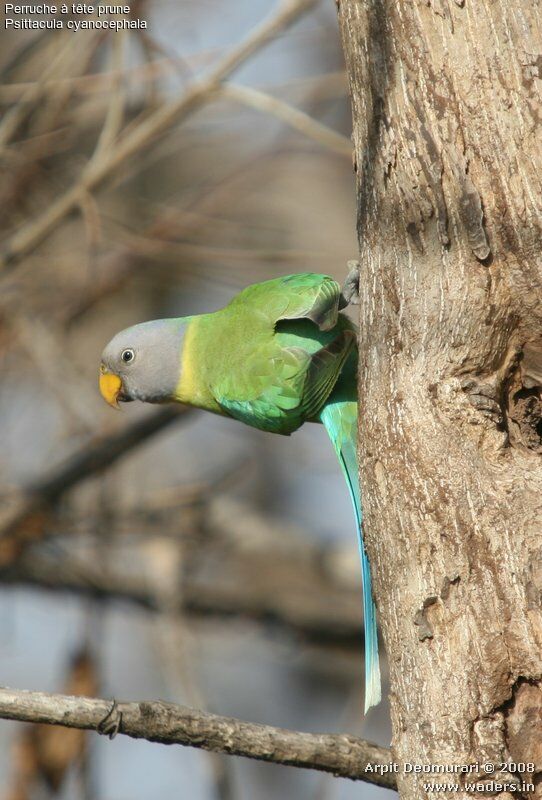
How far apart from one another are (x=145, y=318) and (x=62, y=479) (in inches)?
101

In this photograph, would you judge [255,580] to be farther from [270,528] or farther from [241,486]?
[241,486]

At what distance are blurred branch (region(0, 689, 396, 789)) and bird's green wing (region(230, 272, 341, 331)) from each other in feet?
4.37

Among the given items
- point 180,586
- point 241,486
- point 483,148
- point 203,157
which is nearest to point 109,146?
point 203,157

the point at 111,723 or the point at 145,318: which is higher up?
the point at 145,318

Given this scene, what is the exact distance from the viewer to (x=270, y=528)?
5.93 metres

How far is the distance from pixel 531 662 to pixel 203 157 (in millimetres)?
4278

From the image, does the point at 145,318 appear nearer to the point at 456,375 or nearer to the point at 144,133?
the point at 144,133

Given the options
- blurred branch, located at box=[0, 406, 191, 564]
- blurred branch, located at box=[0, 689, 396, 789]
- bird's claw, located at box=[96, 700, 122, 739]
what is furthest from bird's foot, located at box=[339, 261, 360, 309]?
bird's claw, located at box=[96, 700, 122, 739]

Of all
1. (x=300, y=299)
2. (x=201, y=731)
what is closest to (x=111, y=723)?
(x=201, y=731)

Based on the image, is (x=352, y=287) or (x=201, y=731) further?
(x=352, y=287)

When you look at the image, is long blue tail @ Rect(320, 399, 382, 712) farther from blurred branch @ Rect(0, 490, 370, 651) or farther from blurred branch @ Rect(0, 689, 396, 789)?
blurred branch @ Rect(0, 490, 370, 651)

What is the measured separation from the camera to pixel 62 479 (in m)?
4.28

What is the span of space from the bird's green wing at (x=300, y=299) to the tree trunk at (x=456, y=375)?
645mm

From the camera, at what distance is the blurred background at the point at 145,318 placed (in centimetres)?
383
